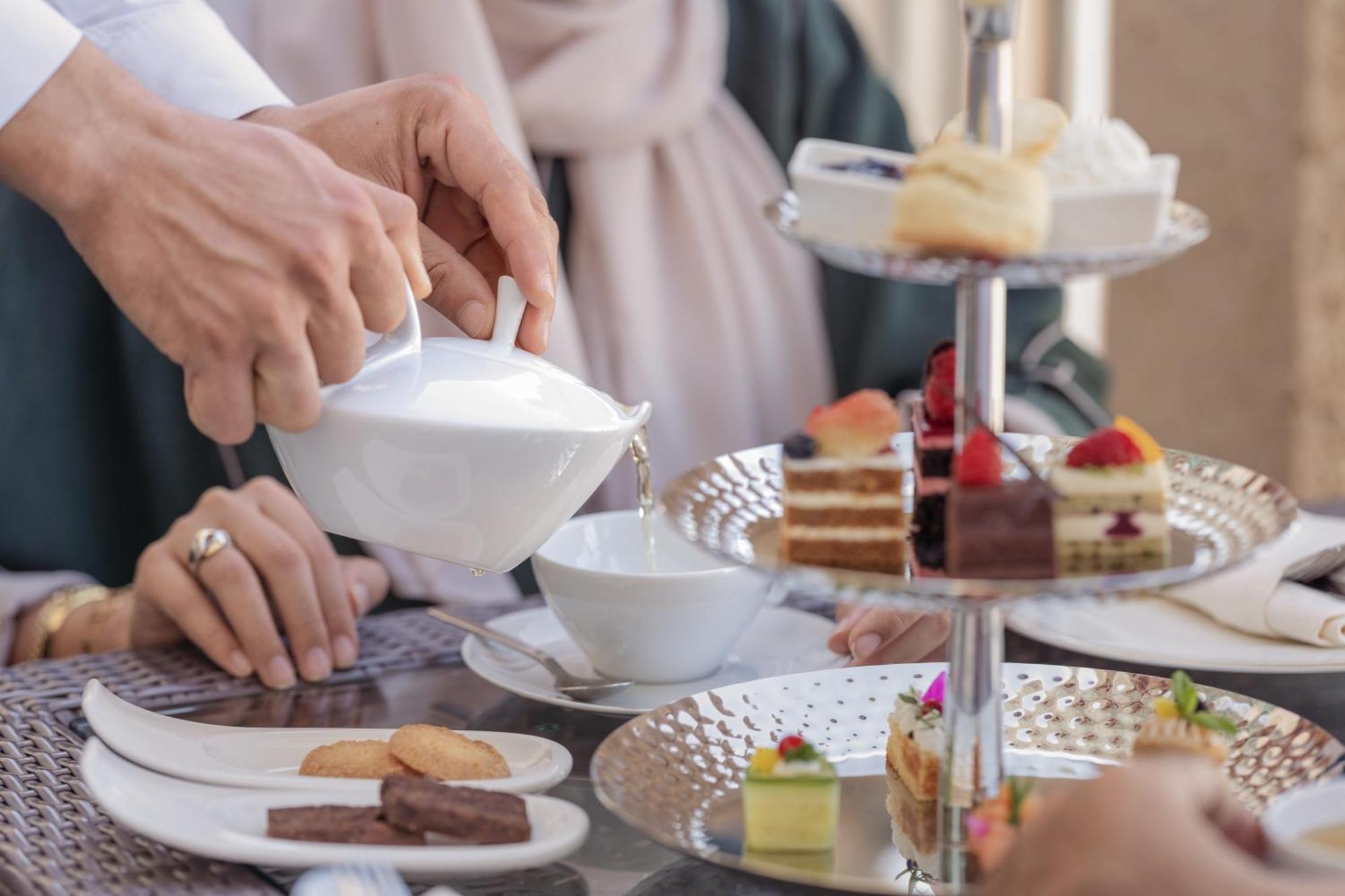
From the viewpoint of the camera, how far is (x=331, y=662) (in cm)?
89

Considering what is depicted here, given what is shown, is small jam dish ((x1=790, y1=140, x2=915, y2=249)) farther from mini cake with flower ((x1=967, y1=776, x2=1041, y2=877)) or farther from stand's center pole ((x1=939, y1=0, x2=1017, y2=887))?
mini cake with flower ((x1=967, y1=776, x2=1041, y2=877))

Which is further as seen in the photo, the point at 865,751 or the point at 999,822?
the point at 865,751

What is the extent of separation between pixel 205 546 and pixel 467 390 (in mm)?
376

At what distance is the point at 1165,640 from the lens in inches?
33.4

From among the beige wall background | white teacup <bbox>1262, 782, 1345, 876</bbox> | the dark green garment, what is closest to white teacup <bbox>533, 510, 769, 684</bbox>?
white teacup <bbox>1262, 782, 1345, 876</bbox>

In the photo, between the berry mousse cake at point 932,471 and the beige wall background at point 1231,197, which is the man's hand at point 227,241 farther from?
the beige wall background at point 1231,197

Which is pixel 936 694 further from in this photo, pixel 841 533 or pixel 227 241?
pixel 227 241

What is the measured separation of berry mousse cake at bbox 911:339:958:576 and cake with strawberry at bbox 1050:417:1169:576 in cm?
5

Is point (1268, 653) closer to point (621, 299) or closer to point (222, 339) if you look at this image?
point (222, 339)

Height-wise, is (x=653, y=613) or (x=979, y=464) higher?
(x=979, y=464)

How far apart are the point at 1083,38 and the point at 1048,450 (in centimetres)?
227

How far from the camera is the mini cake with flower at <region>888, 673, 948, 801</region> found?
620 millimetres

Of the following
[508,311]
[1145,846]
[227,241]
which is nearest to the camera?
[1145,846]

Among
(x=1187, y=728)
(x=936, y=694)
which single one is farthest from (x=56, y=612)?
(x=1187, y=728)
